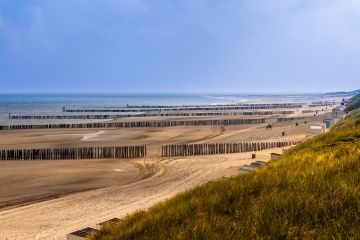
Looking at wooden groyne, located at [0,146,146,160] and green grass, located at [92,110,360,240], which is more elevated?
green grass, located at [92,110,360,240]

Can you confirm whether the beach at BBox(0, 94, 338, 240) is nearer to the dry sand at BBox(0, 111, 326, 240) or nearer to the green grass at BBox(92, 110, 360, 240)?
the dry sand at BBox(0, 111, 326, 240)

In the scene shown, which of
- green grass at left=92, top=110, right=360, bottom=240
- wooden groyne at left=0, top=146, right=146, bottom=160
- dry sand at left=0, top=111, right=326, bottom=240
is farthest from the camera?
wooden groyne at left=0, top=146, right=146, bottom=160

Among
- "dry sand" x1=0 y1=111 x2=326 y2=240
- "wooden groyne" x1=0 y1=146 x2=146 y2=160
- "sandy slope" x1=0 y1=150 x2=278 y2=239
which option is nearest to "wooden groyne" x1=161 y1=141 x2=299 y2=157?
"dry sand" x1=0 y1=111 x2=326 y2=240

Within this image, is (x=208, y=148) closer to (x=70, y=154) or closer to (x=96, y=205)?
(x=70, y=154)

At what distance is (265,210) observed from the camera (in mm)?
8047

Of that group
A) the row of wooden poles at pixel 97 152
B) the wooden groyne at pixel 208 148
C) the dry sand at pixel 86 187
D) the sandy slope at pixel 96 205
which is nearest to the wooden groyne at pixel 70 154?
the row of wooden poles at pixel 97 152

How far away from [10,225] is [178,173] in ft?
44.1

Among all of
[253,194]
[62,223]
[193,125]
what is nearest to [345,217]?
[253,194]

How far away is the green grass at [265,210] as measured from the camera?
7250 mm

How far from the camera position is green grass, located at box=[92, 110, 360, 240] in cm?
725

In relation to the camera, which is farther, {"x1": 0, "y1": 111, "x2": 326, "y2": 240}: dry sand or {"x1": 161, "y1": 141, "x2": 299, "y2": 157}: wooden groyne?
{"x1": 161, "y1": 141, "x2": 299, "y2": 157}: wooden groyne

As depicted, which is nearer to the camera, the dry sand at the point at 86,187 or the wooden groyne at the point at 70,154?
the dry sand at the point at 86,187

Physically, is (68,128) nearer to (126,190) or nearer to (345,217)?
(126,190)

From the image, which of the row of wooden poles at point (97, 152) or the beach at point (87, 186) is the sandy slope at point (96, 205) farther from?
the row of wooden poles at point (97, 152)
